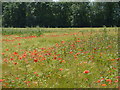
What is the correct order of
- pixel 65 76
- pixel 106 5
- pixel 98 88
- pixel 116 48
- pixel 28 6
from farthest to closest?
pixel 28 6
pixel 106 5
pixel 116 48
pixel 65 76
pixel 98 88

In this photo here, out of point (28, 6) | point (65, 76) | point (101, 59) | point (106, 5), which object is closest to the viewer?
point (65, 76)

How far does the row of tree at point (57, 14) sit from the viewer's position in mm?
58656

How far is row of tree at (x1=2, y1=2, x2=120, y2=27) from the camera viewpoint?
58.7m

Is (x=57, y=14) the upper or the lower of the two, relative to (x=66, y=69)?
upper

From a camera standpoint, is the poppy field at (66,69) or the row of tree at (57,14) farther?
the row of tree at (57,14)

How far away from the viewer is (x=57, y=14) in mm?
63562

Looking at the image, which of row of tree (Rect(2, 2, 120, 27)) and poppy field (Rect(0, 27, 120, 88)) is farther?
Answer: row of tree (Rect(2, 2, 120, 27))

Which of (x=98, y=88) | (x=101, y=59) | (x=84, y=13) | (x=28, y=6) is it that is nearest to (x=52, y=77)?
(x=98, y=88)

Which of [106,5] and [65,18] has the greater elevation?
[106,5]

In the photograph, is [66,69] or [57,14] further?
[57,14]

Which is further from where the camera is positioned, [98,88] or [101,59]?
[101,59]

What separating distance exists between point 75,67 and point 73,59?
3.66 feet

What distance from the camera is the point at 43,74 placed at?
7.86 m

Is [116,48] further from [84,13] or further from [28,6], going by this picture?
[28,6]
